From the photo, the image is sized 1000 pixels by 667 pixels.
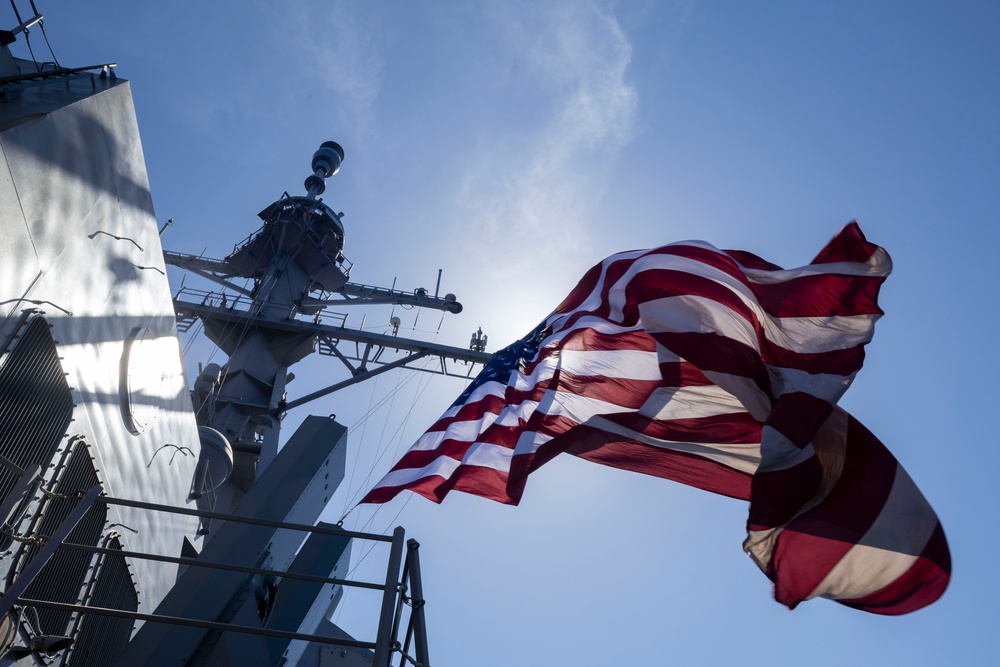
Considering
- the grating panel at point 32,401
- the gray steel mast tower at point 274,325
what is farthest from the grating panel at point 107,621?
the gray steel mast tower at point 274,325

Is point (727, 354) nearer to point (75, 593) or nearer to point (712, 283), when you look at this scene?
point (712, 283)

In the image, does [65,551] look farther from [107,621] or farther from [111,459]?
[107,621]

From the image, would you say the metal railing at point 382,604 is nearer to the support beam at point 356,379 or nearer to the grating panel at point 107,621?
the grating panel at point 107,621

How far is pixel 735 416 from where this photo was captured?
4.83 meters

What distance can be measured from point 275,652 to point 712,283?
3.57 metres

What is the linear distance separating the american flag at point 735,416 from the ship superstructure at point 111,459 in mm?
861

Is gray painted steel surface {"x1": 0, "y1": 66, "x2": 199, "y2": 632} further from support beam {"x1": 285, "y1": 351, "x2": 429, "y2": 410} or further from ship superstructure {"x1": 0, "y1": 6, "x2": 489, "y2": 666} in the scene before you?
support beam {"x1": 285, "y1": 351, "x2": 429, "y2": 410}

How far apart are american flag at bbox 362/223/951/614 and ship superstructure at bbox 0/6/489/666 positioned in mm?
861

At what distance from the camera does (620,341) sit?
5.32 meters

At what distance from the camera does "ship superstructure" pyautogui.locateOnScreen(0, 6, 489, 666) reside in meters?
3.42

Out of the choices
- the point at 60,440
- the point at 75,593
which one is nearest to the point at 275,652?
the point at 75,593

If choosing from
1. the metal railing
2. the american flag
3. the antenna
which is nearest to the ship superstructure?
the metal railing

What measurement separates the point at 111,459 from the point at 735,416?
3880 mm

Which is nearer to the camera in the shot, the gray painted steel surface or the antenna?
the gray painted steel surface
